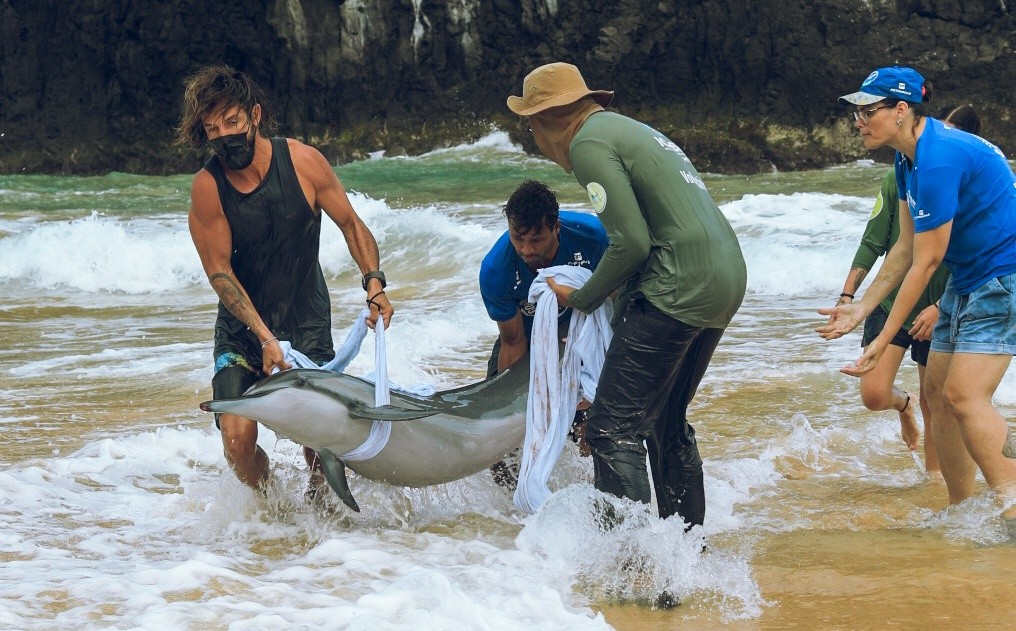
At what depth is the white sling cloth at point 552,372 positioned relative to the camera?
4.30 metres

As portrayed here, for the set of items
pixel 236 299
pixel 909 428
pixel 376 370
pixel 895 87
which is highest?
pixel 895 87

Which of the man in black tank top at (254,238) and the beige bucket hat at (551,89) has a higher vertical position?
the beige bucket hat at (551,89)

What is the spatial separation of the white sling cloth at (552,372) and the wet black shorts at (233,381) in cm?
110

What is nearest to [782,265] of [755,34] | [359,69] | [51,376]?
[51,376]

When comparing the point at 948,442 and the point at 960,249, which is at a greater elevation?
the point at 960,249

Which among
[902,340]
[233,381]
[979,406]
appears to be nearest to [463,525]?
[233,381]

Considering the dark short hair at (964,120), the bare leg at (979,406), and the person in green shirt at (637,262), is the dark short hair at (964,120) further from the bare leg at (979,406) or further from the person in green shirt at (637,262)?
the person in green shirt at (637,262)

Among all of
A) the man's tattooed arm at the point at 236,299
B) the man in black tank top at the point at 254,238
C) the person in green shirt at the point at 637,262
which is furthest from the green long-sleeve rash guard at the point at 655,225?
the man's tattooed arm at the point at 236,299

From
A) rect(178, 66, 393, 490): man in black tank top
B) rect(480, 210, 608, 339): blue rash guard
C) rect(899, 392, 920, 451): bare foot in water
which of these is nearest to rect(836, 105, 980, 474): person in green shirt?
rect(899, 392, 920, 451): bare foot in water

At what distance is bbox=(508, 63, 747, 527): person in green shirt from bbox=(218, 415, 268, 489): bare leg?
135 centimetres

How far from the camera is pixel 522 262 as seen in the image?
4.60 m

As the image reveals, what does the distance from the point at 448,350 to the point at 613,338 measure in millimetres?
5250

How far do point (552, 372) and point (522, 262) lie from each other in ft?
1.64

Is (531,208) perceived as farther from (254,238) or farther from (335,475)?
(335,475)
